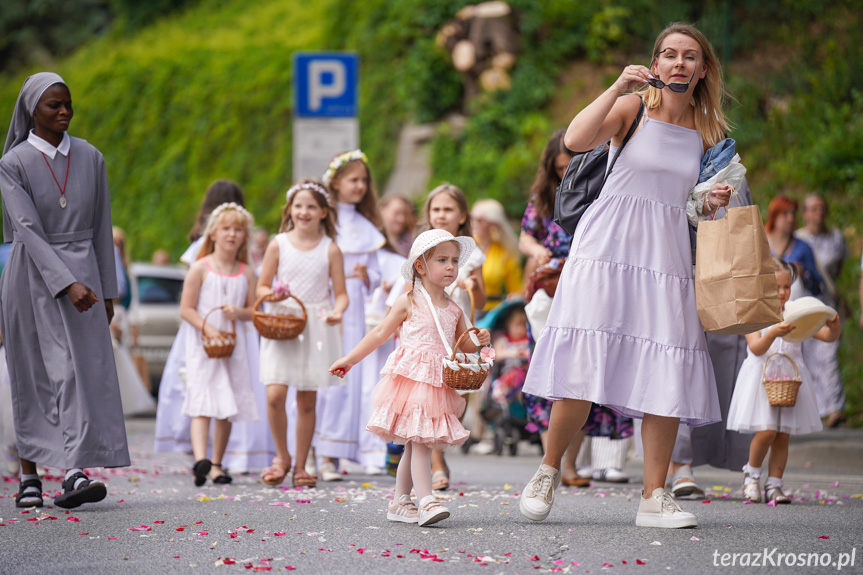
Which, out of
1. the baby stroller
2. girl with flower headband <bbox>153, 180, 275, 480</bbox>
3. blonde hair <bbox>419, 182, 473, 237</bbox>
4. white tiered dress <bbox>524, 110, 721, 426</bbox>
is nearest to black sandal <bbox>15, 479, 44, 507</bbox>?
girl with flower headband <bbox>153, 180, 275, 480</bbox>

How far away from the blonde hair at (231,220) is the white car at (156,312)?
6.61 m

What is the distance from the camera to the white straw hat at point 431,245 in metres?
5.56

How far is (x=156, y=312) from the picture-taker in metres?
14.6

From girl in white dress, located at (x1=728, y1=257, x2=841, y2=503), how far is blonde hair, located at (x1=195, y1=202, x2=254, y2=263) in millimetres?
3415

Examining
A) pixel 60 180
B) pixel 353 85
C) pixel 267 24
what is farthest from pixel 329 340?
pixel 267 24

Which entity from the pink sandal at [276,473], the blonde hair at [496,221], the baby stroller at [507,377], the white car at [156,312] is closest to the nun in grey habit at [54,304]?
the pink sandal at [276,473]

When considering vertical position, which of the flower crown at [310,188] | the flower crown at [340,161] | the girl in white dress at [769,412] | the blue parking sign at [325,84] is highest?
the blue parking sign at [325,84]

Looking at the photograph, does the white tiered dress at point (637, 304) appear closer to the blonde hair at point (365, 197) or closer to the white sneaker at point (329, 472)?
the white sneaker at point (329, 472)

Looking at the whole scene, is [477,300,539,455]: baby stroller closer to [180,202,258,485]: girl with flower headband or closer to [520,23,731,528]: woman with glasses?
[180,202,258,485]: girl with flower headband

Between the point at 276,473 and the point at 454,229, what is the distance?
1890mm

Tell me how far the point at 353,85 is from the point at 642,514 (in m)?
7.06

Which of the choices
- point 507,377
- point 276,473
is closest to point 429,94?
point 507,377

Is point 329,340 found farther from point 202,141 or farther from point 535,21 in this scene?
point 202,141

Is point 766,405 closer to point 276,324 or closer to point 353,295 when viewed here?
point 276,324
